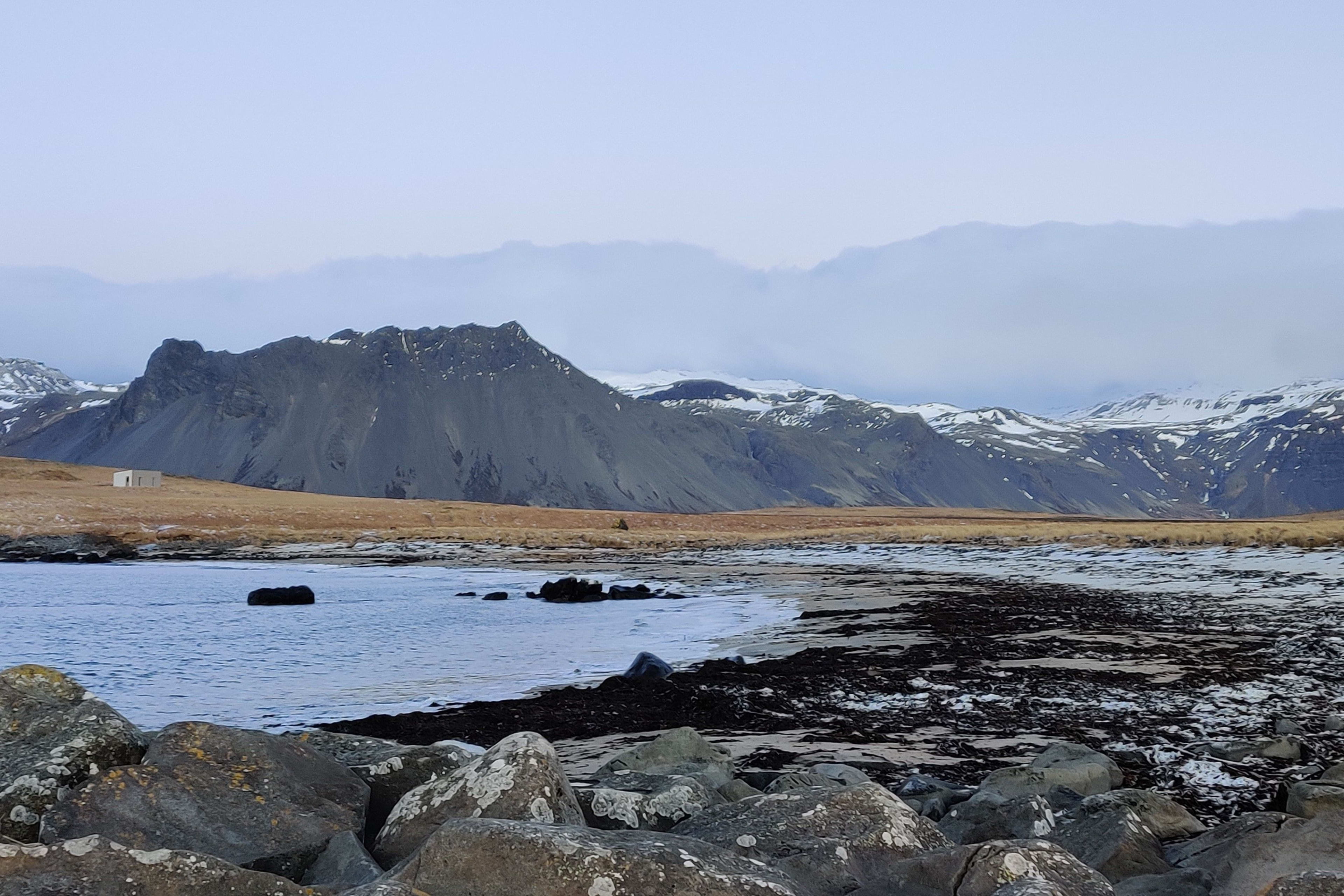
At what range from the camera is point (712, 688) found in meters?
15.4

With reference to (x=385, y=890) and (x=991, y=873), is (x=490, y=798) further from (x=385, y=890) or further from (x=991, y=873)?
(x=991, y=873)

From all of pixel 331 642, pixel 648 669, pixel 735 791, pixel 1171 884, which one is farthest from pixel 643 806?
pixel 331 642

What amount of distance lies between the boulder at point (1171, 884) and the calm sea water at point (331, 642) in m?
10.6

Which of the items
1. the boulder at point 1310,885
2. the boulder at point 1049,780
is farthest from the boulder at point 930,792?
the boulder at point 1310,885

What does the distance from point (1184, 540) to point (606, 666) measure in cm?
5406

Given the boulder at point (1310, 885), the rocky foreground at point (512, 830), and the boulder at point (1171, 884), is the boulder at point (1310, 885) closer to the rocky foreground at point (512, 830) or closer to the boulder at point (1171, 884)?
the rocky foreground at point (512, 830)

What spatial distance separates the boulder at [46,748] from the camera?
5.81m

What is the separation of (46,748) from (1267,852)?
7350 mm

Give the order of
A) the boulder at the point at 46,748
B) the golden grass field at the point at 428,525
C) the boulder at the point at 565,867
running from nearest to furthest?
the boulder at the point at 565,867
the boulder at the point at 46,748
the golden grass field at the point at 428,525

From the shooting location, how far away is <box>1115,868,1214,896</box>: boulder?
546 centimetres

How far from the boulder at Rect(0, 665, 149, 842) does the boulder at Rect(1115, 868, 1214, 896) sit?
6.10 metres

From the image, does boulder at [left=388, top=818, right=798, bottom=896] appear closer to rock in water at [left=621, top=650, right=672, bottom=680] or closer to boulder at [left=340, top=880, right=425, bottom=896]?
boulder at [left=340, top=880, right=425, bottom=896]

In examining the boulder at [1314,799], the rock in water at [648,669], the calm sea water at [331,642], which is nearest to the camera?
the boulder at [1314,799]

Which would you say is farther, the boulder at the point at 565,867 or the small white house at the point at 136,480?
the small white house at the point at 136,480
